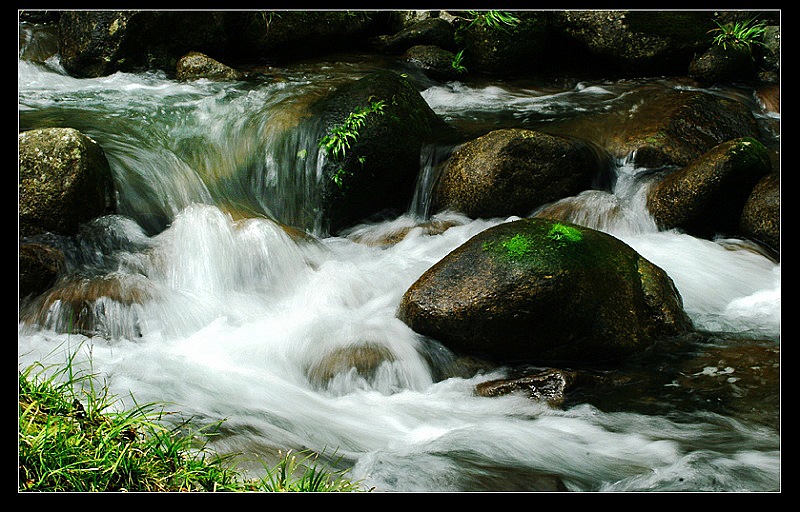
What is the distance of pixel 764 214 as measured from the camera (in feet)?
21.8

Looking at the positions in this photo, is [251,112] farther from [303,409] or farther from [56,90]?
[303,409]

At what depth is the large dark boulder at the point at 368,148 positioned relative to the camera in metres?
7.19

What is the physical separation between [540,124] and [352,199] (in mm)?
2433

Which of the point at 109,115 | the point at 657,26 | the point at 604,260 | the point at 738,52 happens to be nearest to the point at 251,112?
the point at 109,115

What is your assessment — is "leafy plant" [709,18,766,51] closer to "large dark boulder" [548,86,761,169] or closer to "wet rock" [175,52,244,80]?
"large dark boulder" [548,86,761,169]

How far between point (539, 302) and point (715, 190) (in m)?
2.81

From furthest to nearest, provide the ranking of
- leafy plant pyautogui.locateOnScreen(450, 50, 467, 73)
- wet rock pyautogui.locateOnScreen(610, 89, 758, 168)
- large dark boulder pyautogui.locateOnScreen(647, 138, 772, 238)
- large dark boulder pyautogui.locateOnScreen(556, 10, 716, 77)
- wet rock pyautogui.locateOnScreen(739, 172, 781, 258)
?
leafy plant pyautogui.locateOnScreen(450, 50, 467, 73), large dark boulder pyautogui.locateOnScreen(556, 10, 716, 77), wet rock pyautogui.locateOnScreen(610, 89, 758, 168), large dark boulder pyautogui.locateOnScreen(647, 138, 772, 238), wet rock pyautogui.locateOnScreen(739, 172, 781, 258)

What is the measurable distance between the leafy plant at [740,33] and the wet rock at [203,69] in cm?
597

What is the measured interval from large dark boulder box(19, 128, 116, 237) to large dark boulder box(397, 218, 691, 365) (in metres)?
2.62

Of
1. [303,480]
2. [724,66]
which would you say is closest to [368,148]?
[303,480]

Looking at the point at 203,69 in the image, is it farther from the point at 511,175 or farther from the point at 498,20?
the point at 511,175

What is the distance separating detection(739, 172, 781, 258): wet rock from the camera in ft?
21.6

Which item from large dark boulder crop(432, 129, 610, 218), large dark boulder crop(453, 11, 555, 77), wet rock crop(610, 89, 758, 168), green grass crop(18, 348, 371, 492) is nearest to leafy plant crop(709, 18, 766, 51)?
wet rock crop(610, 89, 758, 168)

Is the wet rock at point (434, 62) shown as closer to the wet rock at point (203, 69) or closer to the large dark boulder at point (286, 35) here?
the large dark boulder at point (286, 35)
